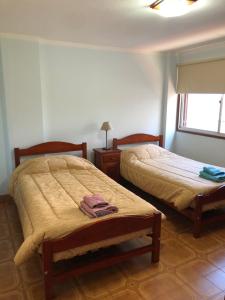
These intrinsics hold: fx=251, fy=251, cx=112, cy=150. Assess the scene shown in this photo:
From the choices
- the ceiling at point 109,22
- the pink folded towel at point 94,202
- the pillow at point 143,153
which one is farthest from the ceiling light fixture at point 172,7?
the pillow at point 143,153

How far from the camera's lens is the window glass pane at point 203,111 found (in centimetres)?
407

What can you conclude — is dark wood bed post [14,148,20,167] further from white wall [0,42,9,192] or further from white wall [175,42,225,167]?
white wall [175,42,225,167]

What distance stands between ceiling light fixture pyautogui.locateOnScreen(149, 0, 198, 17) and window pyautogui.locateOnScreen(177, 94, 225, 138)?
6.86 feet

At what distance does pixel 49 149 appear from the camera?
3637 millimetres

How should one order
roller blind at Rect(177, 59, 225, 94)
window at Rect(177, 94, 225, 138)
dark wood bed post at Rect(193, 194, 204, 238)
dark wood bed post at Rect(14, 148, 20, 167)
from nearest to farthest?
dark wood bed post at Rect(193, 194, 204, 238)
dark wood bed post at Rect(14, 148, 20, 167)
roller blind at Rect(177, 59, 225, 94)
window at Rect(177, 94, 225, 138)

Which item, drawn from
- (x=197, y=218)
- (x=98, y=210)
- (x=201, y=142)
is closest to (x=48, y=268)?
(x=98, y=210)

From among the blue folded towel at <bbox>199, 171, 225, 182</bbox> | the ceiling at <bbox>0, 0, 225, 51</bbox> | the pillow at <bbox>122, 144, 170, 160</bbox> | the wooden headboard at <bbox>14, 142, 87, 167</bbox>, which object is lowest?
the blue folded towel at <bbox>199, 171, 225, 182</bbox>

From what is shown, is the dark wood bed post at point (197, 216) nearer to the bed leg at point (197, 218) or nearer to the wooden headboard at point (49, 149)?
the bed leg at point (197, 218)

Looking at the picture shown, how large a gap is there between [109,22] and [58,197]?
187 centimetres

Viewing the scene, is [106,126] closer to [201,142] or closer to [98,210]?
[201,142]

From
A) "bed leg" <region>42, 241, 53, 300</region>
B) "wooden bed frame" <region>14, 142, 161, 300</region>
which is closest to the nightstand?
"wooden bed frame" <region>14, 142, 161, 300</region>

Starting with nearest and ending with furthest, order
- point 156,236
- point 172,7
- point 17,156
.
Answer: point 172,7 → point 156,236 → point 17,156

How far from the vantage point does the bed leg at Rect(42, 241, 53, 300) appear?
1792 mm

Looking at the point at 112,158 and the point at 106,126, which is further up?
the point at 106,126
